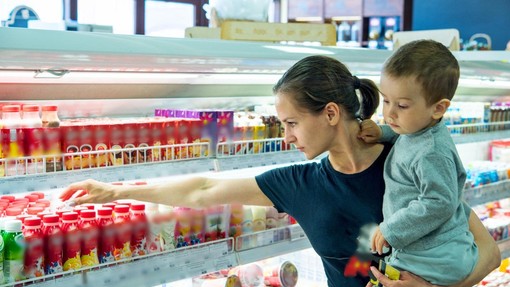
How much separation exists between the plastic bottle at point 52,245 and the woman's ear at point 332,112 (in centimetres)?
83

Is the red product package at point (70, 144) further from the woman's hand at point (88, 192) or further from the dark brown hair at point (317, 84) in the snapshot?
the dark brown hair at point (317, 84)

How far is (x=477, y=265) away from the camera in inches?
75.8

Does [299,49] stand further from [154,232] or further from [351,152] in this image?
[154,232]

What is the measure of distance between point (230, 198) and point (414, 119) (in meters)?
0.64

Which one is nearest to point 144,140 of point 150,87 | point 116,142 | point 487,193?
point 116,142

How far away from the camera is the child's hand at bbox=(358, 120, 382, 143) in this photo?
1918mm

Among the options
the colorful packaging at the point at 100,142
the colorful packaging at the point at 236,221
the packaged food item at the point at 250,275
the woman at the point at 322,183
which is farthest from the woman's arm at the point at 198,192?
the packaged food item at the point at 250,275

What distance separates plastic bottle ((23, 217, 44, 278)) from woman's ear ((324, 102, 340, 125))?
877mm

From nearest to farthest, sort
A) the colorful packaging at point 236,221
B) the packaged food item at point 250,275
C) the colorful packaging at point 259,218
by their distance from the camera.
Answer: the colorful packaging at point 236,221 → the colorful packaging at point 259,218 → the packaged food item at point 250,275

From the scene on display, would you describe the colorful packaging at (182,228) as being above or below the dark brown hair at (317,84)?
below

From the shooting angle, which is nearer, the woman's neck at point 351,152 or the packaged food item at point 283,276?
the woman's neck at point 351,152

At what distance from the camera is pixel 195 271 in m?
2.09

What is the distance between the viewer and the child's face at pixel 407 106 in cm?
176

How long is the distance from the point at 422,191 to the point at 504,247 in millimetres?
2365
